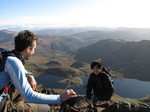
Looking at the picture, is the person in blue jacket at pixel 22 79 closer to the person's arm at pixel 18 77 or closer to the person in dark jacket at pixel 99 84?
the person's arm at pixel 18 77

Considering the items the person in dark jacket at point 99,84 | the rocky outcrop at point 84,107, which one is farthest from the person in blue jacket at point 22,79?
the person in dark jacket at point 99,84

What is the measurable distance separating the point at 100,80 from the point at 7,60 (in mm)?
9008

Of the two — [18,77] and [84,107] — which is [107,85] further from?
[18,77]

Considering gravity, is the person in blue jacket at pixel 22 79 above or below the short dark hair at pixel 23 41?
below

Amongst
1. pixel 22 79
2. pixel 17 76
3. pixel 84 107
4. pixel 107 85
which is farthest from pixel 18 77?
pixel 107 85

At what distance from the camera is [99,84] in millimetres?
12656

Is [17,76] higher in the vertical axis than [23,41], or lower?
lower

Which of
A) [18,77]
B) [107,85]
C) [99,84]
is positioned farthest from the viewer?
[99,84]

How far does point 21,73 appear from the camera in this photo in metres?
5.07

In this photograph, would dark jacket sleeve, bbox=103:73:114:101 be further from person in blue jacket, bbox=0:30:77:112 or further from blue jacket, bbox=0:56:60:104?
blue jacket, bbox=0:56:60:104

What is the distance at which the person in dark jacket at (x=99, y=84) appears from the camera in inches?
A: 477

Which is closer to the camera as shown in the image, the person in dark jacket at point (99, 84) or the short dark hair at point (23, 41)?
the short dark hair at point (23, 41)

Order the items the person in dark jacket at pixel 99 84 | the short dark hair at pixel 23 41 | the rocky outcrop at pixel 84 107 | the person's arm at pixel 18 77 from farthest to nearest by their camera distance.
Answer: the person in dark jacket at pixel 99 84 → the rocky outcrop at pixel 84 107 → the short dark hair at pixel 23 41 → the person's arm at pixel 18 77

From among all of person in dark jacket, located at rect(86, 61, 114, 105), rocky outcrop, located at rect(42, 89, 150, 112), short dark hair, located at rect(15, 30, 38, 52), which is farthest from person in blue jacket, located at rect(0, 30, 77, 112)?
person in dark jacket, located at rect(86, 61, 114, 105)
